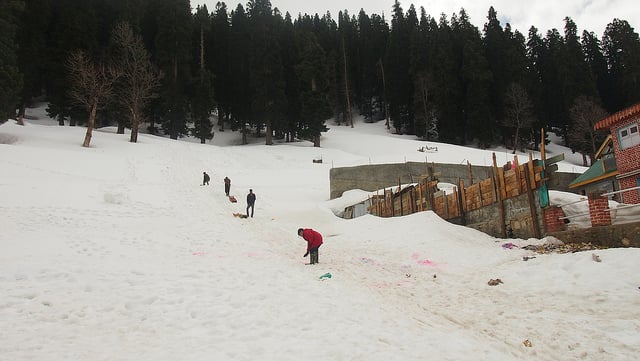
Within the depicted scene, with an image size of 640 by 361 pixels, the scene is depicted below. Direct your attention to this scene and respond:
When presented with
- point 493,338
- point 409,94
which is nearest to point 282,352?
point 493,338

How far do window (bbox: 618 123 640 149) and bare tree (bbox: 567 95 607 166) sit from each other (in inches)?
1084

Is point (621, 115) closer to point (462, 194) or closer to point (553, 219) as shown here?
point (462, 194)

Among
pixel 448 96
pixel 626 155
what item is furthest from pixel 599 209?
pixel 448 96

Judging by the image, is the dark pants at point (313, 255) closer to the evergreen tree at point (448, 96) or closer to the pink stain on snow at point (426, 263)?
the pink stain on snow at point (426, 263)

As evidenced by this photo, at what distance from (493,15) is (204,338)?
68.6 metres

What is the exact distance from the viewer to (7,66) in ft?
102

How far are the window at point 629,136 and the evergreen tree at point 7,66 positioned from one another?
42306 mm

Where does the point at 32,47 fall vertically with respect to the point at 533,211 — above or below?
above

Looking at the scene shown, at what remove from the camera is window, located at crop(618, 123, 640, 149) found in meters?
17.9

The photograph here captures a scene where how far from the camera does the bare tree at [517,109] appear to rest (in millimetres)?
47938

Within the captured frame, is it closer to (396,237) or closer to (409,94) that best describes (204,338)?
(396,237)

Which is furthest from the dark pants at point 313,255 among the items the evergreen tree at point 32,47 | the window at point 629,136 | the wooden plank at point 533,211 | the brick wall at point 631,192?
the evergreen tree at point 32,47

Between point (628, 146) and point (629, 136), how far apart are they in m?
0.49

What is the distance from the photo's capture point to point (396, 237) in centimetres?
1516
